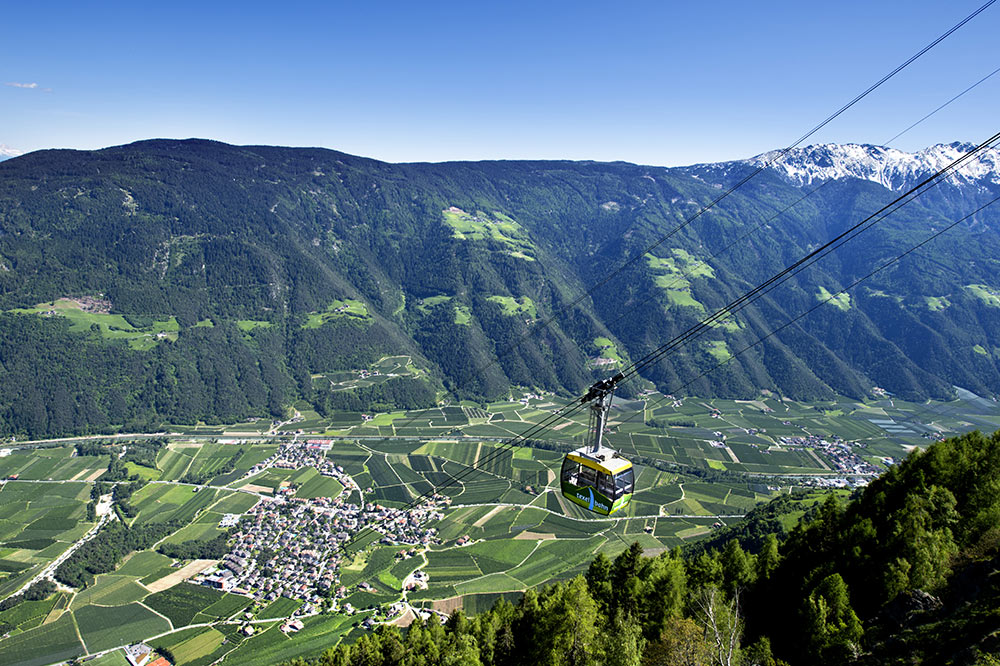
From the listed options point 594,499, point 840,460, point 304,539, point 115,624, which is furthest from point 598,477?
point 840,460

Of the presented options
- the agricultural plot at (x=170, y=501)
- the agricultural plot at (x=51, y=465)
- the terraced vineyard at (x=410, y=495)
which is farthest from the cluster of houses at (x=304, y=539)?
the agricultural plot at (x=51, y=465)

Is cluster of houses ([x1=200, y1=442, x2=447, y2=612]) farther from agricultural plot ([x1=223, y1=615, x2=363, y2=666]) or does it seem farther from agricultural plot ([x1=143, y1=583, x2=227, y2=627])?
agricultural plot ([x1=223, y1=615, x2=363, y2=666])

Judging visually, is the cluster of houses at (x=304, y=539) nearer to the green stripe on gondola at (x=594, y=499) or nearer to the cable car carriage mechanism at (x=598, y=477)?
the green stripe on gondola at (x=594, y=499)

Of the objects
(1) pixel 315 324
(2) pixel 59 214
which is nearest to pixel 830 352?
(1) pixel 315 324

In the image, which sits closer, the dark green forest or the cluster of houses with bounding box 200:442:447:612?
the dark green forest

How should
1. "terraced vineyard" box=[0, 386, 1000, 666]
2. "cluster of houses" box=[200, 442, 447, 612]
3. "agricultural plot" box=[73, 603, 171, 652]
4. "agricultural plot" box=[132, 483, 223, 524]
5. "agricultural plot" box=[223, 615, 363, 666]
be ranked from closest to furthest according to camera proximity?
"agricultural plot" box=[223, 615, 363, 666] < "agricultural plot" box=[73, 603, 171, 652] < "terraced vineyard" box=[0, 386, 1000, 666] < "cluster of houses" box=[200, 442, 447, 612] < "agricultural plot" box=[132, 483, 223, 524]

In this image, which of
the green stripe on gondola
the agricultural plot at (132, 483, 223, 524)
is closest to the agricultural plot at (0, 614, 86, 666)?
the agricultural plot at (132, 483, 223, 524)

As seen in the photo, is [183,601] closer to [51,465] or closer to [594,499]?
[51,465]
